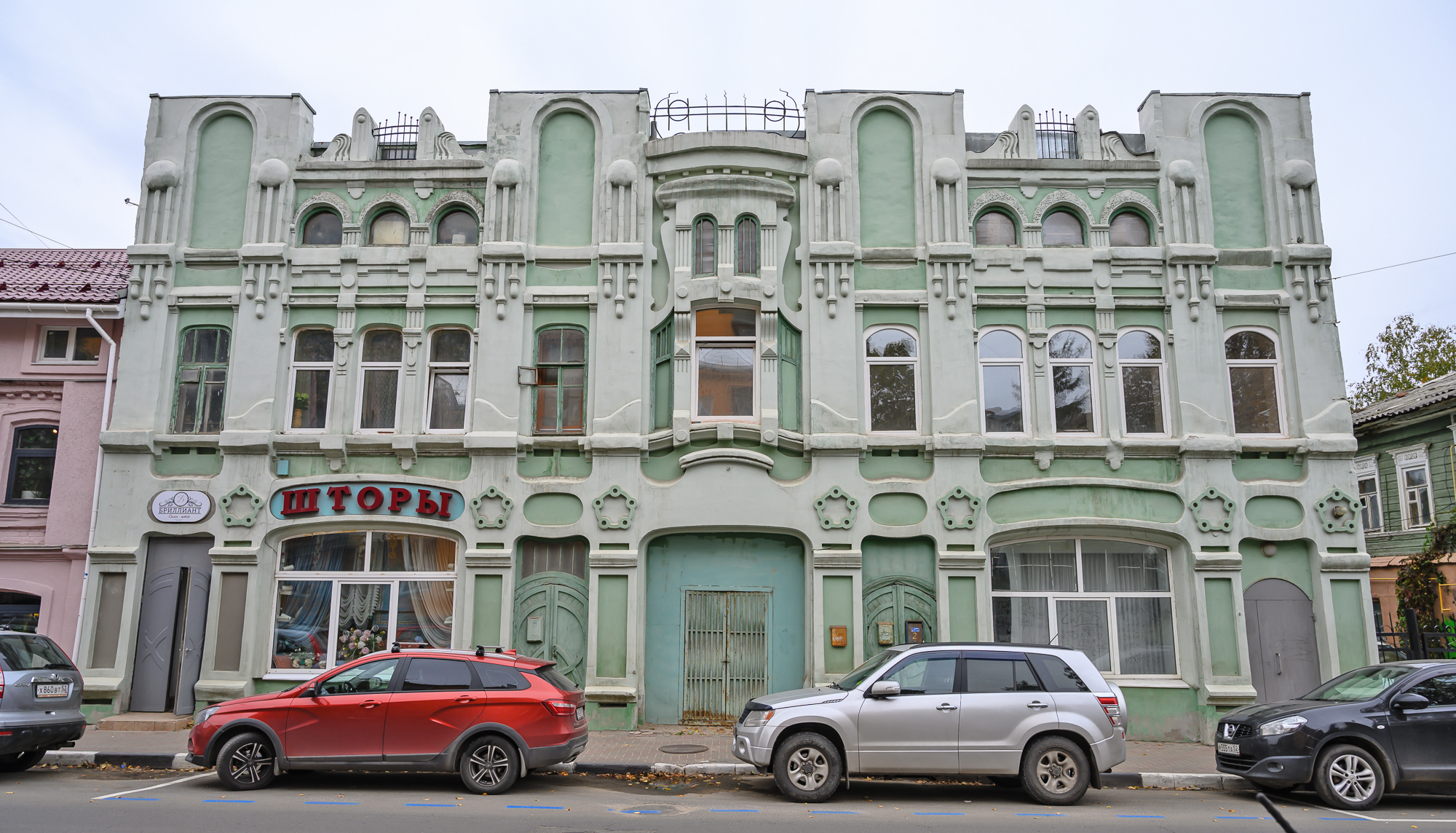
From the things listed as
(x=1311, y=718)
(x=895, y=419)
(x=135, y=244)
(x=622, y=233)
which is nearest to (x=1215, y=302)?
(x=895, y=419)

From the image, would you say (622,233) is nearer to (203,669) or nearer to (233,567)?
(233,567)

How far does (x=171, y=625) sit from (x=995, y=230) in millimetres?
15423

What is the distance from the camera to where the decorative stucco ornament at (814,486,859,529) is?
1550 cm

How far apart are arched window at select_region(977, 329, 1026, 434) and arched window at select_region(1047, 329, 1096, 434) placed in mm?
533

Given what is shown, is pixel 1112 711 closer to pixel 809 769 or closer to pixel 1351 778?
pixel 1351 778

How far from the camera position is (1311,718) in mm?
10930

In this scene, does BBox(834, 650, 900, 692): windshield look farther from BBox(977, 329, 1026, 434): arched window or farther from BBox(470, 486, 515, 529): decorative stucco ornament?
BBox(470, 486, 515, 529): decorative stucco ornament

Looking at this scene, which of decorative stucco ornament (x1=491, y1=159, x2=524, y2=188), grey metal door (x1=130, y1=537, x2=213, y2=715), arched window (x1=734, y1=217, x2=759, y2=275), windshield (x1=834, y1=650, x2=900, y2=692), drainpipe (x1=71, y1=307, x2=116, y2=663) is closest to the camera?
windshield (x1=834, y1=650, x2=900, y2=692)

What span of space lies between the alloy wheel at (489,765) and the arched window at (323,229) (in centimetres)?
1033

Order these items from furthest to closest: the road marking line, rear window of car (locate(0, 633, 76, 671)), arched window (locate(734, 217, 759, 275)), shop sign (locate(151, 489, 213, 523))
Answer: arched window (locate(734, 217, 759, 275)), shop sign (locate(151, 489, 213, 523)), rear window of car (locate(0, 633, 76, 671)), the road marking line

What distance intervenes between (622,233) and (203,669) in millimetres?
9863

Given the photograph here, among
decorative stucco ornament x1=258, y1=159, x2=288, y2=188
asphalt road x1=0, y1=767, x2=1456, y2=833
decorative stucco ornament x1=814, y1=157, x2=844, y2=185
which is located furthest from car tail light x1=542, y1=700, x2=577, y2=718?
decorative stucco ornament x1=258, y1=159, x2=288, y2=188

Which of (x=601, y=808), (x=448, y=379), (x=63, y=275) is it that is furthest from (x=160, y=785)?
(x=63, y=275)

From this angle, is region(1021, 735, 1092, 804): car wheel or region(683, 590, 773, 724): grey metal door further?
region(683, 590, 773, 724): grey metal door
